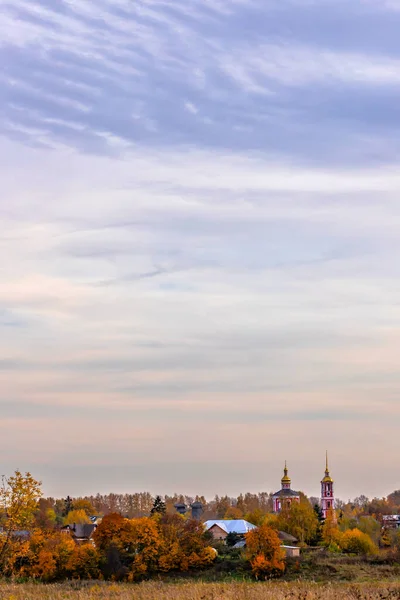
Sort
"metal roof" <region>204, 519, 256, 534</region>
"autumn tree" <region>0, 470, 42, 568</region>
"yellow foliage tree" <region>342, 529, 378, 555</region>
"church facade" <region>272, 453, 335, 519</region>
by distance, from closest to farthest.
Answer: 1. "autumn tree" <region>0, 470, 42, 568</region>
2. "yellow foliage tree" <region>342, 529, 378, 555</region>
3. "metal roof" <region>204, 519, 256, 534</region>
4. "church facade" <region>272, 453, 335, 519</region>

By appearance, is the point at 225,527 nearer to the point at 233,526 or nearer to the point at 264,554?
the point at 233,526

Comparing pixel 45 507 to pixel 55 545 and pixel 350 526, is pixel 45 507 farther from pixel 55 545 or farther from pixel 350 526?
pixel 55 545

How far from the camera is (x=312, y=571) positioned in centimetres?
8250

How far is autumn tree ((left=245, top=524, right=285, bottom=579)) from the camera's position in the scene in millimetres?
84188

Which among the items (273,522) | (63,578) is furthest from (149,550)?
(273,522)

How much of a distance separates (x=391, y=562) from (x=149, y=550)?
1104 inches

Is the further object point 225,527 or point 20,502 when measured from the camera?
point 225,527

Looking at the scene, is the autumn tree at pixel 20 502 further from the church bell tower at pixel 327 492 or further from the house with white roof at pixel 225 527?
the church bell tower at pixel 327 492

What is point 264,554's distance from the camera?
8631 centimetres

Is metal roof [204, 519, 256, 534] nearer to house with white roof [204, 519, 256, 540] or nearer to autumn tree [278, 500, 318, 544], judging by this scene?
house with white roof [204, 519, 256, 540]

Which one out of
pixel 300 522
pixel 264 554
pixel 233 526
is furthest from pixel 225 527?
pixel 264 554

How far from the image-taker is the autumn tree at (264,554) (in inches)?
3314

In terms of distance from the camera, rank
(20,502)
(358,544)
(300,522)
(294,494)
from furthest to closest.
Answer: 1. (294,494)
2. (300,522)
3. (358,544)
4. (20,502)

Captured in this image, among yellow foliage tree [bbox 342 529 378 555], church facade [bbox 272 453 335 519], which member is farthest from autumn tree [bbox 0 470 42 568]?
church facade [bbox 272 453 335 519]
